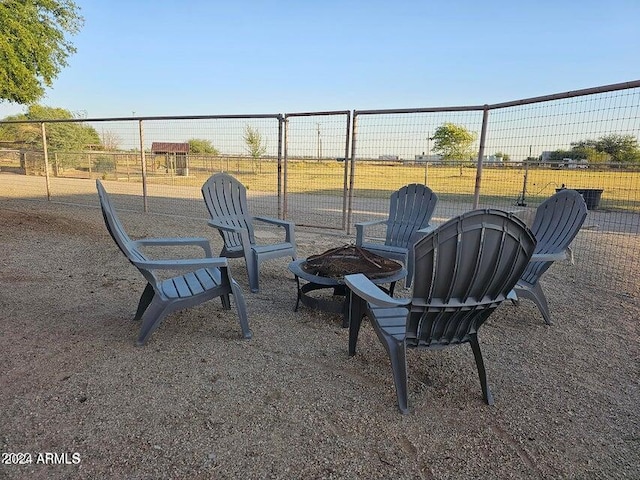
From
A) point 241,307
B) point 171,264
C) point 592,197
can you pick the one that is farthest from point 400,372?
point 592,197

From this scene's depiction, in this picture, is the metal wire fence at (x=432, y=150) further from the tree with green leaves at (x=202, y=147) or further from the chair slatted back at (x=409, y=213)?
the chair slatted back at (x=409, y=213)

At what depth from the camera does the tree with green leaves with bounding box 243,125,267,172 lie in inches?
280

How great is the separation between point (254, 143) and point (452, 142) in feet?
14.0

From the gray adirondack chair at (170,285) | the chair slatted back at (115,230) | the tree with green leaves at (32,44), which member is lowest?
the gray adirondack chair at (170,285)

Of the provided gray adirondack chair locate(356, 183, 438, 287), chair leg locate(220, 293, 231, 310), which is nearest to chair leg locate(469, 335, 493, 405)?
chair leg locate(220, 293, 231, 310)

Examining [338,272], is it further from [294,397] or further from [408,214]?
[408,214]

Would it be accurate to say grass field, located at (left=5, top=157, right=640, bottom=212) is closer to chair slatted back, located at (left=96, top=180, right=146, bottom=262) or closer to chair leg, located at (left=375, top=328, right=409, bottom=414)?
chair slatted back, located at (left=96, top=180, right=146, bottom=262)

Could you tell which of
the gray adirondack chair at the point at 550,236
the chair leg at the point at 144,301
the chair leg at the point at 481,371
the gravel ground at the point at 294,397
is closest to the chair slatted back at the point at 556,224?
the gray adirondack chair at the point at 550,236

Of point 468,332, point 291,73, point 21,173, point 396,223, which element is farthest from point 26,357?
point 21,173

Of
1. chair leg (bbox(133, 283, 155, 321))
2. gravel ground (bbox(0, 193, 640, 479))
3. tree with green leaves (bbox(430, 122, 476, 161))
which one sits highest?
tree with green leaves (bbox(430, 122, 476, 161))

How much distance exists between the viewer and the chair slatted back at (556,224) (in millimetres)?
3375

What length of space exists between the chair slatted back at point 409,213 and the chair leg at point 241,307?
228cm

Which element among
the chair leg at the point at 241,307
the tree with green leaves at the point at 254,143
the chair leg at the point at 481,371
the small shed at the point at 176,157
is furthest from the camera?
the small shed at the point at 176,157

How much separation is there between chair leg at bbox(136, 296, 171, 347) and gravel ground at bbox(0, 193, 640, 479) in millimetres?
83
